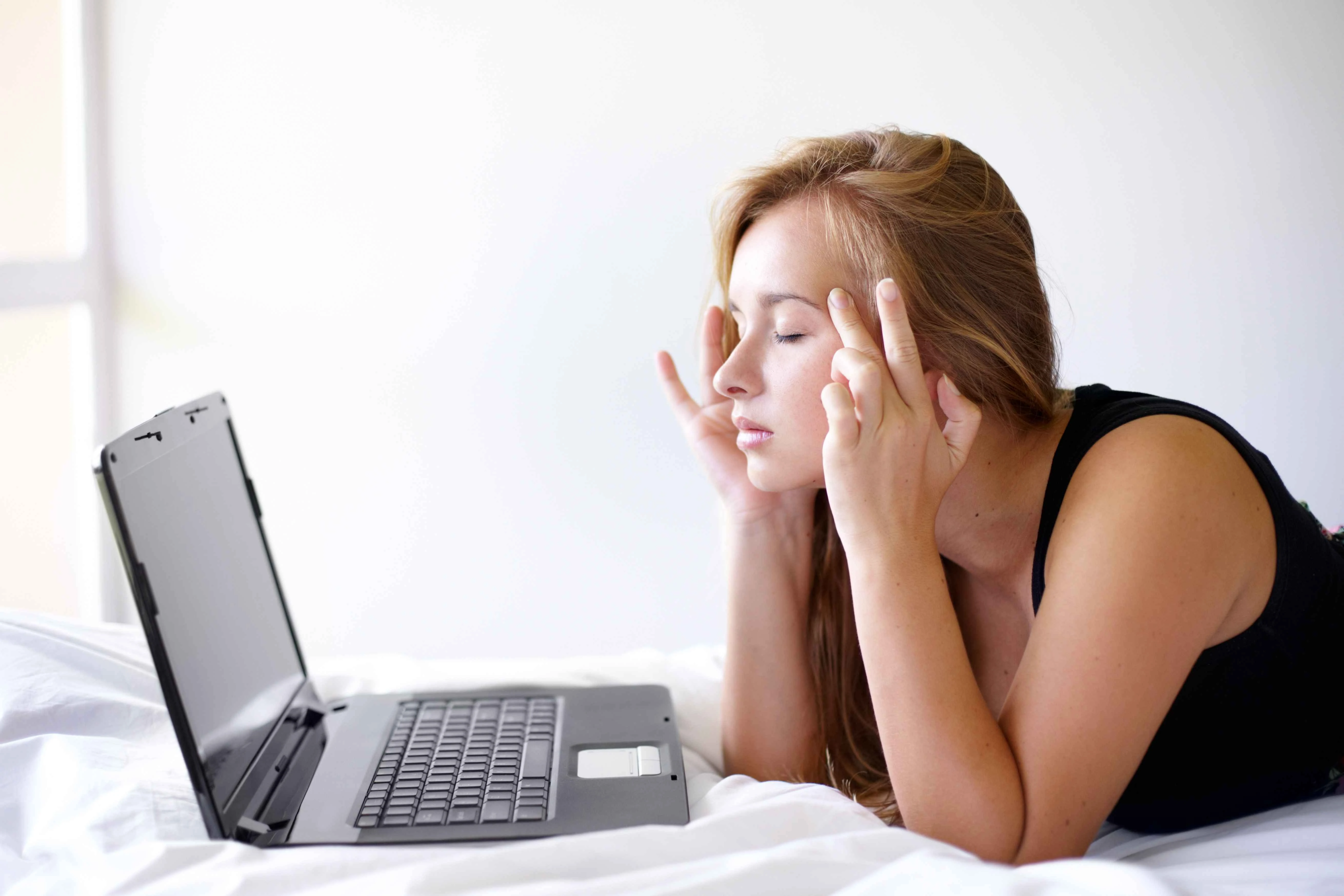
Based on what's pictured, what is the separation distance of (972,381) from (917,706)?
14.7 inches

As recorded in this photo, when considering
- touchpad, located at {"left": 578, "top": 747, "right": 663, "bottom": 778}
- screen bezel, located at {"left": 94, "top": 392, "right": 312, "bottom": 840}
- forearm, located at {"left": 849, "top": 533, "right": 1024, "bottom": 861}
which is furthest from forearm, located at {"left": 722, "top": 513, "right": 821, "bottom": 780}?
screen bezel, located at {"left": 94, "top": 392, "right": 312, "bottom": 840}

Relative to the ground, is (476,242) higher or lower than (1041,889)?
higher

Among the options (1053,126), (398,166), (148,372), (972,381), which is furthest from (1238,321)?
(148,372)

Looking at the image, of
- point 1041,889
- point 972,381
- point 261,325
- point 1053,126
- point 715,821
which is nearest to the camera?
point 1041,889

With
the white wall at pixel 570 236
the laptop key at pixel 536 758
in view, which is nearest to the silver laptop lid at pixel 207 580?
the laptop key at pixel 536 758

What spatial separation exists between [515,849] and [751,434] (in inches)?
21.5

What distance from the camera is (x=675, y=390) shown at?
150 centimetres

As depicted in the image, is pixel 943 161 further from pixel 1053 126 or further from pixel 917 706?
pixel 1053 126

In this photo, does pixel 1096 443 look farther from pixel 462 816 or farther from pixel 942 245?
pixel 462 816

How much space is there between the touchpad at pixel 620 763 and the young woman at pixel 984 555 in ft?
0.72

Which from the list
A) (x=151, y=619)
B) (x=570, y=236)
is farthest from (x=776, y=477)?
(x=570, y=236)

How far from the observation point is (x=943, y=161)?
1.12 metres

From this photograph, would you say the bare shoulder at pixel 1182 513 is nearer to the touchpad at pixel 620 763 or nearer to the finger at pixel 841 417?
the finger at pixel 841 417

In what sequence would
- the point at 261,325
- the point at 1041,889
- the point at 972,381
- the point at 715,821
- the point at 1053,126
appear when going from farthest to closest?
1. the point at 261,325
2. the point at 1053,126
3. the point at 972,381
4. the point at 715,821
5. the point at 1041,889
